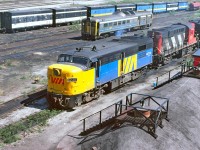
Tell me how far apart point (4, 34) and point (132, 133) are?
42.8 m

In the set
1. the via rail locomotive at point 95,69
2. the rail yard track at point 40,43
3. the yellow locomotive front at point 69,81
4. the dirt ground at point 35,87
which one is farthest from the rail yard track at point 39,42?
the yellow locomotive front at point 69,81

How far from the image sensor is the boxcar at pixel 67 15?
6025cm

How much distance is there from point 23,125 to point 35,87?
27.2 ft

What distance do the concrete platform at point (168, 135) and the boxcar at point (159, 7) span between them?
66176 millimetres

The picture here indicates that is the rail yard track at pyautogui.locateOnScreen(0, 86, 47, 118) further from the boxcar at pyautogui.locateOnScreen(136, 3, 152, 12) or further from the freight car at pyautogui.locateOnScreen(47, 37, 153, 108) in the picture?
the boxcar at pyautogui.locateOnScreen(136, 3, 152, 12)

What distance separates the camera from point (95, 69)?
24.7m

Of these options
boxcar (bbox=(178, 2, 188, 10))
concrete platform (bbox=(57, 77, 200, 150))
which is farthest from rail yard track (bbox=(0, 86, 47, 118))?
boxcar (bbox=(178, 2, 188, 10))

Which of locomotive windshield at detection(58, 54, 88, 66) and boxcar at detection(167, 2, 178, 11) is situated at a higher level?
boxcar at detection(167, 2, 178, 11)

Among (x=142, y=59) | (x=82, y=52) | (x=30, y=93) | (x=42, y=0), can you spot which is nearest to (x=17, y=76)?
(x=30, y=93)

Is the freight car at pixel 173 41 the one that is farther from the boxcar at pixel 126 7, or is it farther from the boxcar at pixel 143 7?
the boxcar at pixel 143 7

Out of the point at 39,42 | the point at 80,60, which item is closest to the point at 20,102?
the point at 80,60

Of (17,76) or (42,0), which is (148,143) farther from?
(42,0)

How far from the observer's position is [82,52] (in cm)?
2486

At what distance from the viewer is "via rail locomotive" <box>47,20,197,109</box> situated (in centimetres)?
2322
